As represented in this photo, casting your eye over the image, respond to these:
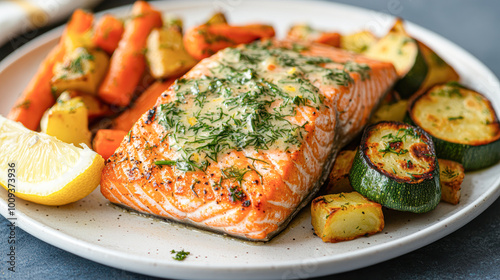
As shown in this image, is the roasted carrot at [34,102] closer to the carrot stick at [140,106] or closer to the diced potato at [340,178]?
the carrot stick at [140,106]

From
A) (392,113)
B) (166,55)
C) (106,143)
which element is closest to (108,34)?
(166,55)

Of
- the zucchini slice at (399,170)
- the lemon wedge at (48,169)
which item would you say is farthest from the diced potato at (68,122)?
the zucchini slice at (399,170)

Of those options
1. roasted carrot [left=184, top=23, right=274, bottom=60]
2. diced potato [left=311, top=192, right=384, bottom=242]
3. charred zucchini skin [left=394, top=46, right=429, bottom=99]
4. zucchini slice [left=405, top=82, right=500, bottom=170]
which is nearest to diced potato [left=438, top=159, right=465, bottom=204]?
zucchini slice [left=405, top=82, right=500, bottom=170]

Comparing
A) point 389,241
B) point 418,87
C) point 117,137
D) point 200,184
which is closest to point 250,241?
point 200,184

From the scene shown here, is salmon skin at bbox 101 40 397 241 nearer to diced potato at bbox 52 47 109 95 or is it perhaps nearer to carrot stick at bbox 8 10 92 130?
diced potato at bbox 52 47 109 95

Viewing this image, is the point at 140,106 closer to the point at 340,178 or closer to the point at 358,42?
the point at 340,178

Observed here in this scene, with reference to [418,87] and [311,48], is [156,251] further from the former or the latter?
[418,87]
